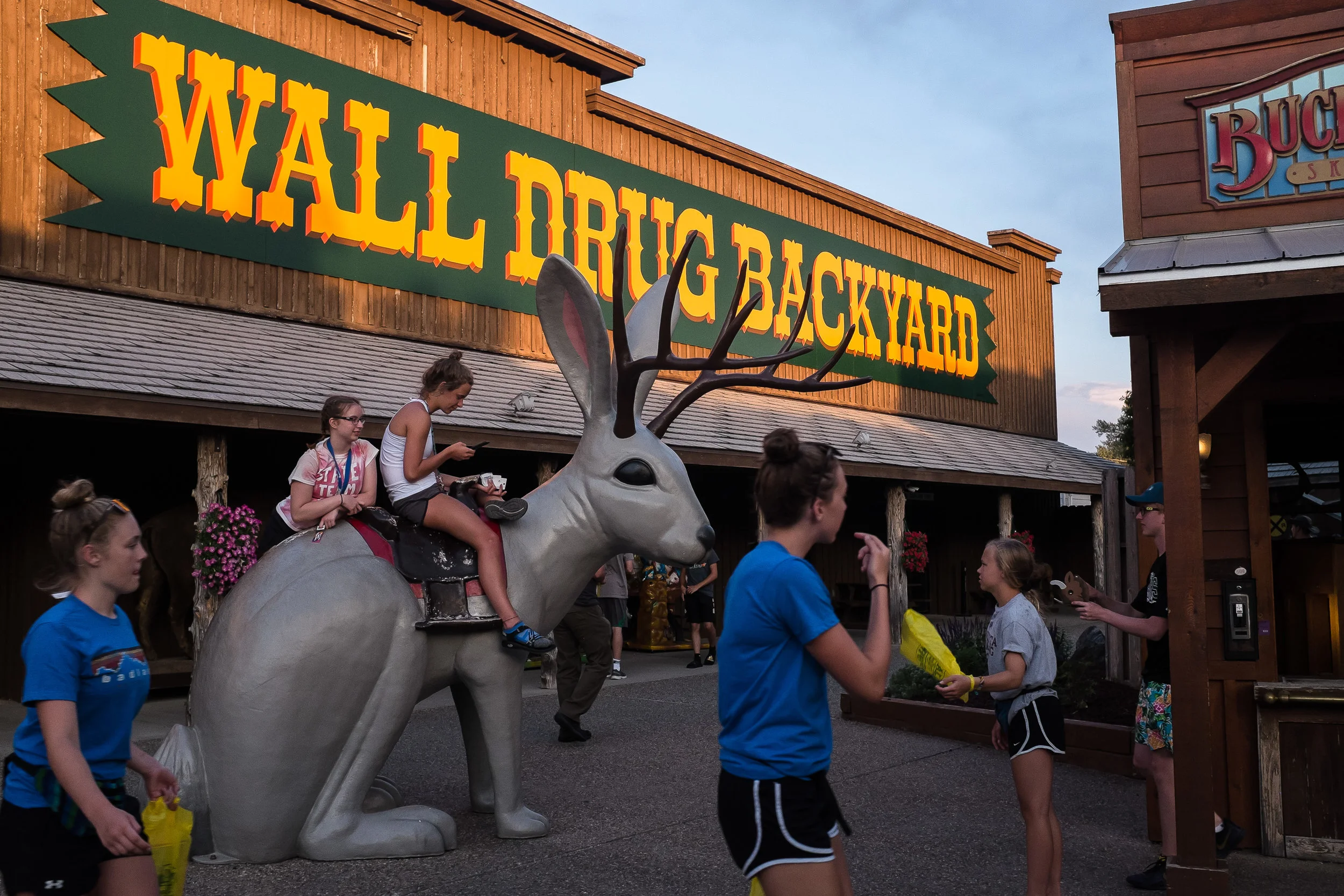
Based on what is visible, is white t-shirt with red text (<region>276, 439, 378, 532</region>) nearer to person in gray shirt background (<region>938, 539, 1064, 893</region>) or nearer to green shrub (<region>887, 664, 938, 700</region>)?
person in gray shirt background (<region>938, 539, 1064, 893</region>)

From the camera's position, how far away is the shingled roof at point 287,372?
864cm

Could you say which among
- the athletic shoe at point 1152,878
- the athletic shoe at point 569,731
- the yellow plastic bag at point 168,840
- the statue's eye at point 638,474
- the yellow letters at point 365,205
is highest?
the yellow letters at point 365,205

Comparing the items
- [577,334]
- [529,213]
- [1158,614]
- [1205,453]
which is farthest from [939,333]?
[1158,614]

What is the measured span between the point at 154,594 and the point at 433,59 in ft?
22.7

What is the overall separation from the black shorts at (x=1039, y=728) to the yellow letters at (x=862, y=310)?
15609 millimetres

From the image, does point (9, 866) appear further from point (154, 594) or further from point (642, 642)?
point (642, 642)

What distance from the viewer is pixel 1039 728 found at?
166 inches

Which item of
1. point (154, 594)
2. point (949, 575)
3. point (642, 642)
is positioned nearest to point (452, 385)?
point (154, 594)

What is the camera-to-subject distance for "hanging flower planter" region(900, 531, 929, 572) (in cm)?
1798

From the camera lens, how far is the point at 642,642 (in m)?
15.7

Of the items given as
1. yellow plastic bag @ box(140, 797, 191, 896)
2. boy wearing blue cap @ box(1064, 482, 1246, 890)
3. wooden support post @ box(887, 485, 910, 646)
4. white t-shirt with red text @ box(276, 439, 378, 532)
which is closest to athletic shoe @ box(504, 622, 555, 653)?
white t-shirt with red text @ box(276, 439, 378, 532)

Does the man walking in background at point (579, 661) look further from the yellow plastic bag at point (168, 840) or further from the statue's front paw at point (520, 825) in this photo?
the yellow plastic bag at point (168, 840)

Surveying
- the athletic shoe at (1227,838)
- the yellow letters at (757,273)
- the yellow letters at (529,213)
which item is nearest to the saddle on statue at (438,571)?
the athletic shoe at (1227,838)

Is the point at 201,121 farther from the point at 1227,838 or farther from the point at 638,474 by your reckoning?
the point at 1227,838
